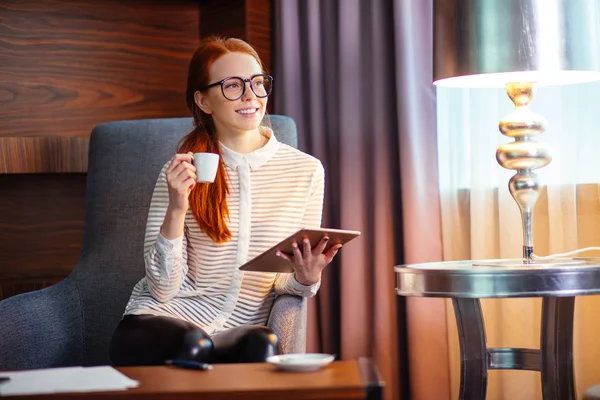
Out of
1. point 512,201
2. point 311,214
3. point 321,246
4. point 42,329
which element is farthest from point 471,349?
point 42,329

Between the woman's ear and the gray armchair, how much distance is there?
257mm

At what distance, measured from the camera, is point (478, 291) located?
5.81 ft

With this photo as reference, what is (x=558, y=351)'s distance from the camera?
1.93 meters

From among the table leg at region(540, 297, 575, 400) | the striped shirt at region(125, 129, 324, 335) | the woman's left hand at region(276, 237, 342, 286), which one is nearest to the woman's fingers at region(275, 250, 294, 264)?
the woman's left hand at region(276, 237, 342, 286)

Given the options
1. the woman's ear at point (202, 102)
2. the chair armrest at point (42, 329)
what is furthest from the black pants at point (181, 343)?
the woman's ear at point (202, 102)

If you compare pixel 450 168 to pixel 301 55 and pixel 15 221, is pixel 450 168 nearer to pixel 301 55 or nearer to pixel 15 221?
pixel 301 55

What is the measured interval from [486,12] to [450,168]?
735 mm

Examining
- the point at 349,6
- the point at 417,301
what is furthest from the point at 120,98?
the point at 417,301

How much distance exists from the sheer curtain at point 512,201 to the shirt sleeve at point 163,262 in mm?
843

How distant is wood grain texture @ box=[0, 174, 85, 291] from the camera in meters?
2.87

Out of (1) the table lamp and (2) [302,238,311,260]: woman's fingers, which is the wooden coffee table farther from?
(1) the table lamp

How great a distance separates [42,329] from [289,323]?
0.62m

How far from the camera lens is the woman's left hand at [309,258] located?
6.08 ft

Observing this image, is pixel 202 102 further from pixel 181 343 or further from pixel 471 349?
pixel 471 349
